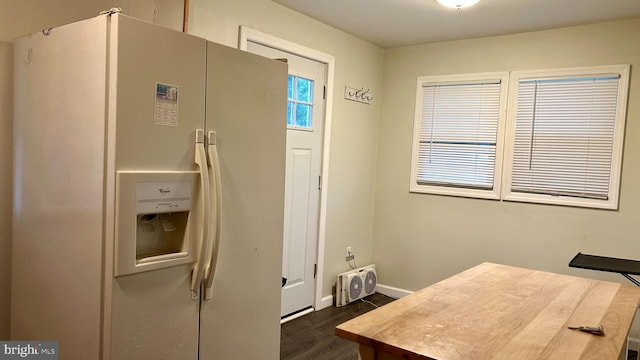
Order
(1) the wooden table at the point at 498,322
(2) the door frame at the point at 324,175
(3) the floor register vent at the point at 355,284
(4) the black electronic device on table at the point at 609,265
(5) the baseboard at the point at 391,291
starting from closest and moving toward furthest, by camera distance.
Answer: (1) the wooden table at the point at 498,322
(4) the black electronic device on table at the point at 609,265
(2) the door frame at the point at 324,175
(3) the floor register vent at the point at 355,284
(5) the baseboard at the point at 391,291

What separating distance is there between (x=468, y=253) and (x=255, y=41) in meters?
2.54

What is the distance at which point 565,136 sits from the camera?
11.8 feet

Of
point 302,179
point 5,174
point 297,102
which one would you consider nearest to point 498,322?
point 5,174

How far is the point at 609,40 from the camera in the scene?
3.43 metres

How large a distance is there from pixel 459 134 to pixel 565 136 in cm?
84

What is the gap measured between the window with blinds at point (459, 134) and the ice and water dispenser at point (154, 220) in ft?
9.42

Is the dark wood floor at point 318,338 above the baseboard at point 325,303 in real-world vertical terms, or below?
below

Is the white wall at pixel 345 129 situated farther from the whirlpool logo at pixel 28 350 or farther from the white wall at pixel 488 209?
the whirlpool logo at pixel 28 350

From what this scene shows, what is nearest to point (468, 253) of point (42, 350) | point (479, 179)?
point (479, 179)

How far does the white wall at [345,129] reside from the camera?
338 centimetres

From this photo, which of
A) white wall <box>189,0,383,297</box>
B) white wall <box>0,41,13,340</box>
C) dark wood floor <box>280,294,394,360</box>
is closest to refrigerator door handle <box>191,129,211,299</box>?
white wall <box>0,41,13,340</box>

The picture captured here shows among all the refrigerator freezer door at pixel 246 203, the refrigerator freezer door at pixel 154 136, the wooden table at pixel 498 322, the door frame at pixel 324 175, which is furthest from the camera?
the door frame at pixel 324 175

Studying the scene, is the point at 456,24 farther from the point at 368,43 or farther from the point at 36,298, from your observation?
the point at 36,298

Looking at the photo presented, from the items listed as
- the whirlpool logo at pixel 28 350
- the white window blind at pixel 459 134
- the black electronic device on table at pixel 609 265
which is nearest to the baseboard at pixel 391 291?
the white window blind at pixel 459 134
